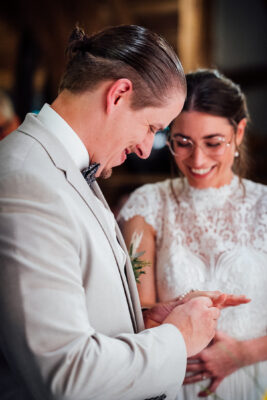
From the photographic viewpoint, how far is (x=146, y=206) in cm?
165

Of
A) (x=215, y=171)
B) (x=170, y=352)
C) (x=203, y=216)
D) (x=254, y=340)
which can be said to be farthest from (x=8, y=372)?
(x=215, y=171)

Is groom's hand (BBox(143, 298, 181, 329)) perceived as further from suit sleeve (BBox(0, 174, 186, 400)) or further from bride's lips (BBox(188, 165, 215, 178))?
bride's lips (BBox(188, 165, 215, 178))

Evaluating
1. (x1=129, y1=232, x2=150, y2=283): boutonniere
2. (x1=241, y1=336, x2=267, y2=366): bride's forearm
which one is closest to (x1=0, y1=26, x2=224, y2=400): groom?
(x1=129, y1=232, x2=150, y2=283): boutonniere

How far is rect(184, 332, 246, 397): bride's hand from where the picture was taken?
132 cm

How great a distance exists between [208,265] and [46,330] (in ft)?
2.46

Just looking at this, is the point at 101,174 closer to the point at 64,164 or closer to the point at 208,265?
the point at 64,164

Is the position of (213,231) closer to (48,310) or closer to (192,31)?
(48,310)

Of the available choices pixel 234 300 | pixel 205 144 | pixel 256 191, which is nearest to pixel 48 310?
pixel 234 300

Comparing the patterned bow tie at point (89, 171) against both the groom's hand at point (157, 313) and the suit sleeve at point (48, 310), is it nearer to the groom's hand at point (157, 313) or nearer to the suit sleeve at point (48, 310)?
the suit sleeve at point (48, 310)

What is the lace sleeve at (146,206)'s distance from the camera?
1.62 m

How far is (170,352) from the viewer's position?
3.31 feet

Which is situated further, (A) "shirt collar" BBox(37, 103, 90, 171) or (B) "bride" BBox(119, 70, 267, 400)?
(B) "bride" BBox(119, 70, 267, 400)

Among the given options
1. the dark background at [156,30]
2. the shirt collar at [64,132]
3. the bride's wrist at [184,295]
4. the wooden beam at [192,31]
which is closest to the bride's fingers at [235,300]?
the bride's wrist at [184,295]

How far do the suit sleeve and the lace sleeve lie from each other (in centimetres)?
69
